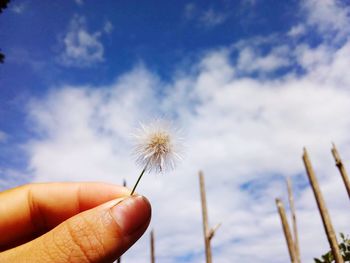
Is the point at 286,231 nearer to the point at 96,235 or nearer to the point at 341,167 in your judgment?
the point at 341,167

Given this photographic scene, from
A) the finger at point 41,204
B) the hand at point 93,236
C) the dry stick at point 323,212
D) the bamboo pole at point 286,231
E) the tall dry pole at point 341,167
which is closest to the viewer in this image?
the hand at point 93,236

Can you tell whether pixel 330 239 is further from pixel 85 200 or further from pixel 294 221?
pixel 85 200

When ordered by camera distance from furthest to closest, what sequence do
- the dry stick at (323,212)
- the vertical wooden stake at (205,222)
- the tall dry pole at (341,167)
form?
the vertical wooden stake at (205,222) < the tall dry pole at (341,167) < the dry stick at (323,212)

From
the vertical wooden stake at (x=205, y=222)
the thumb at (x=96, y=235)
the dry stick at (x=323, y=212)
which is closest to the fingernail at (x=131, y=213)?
the thumb at (x=96, y=235)

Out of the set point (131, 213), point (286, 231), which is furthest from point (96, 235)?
point (286, 231)

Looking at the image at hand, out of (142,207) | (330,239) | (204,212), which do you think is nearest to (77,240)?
(142,207)

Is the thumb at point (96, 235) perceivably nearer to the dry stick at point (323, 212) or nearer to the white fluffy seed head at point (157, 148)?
the white fluffy seed head at point (157, 148)
